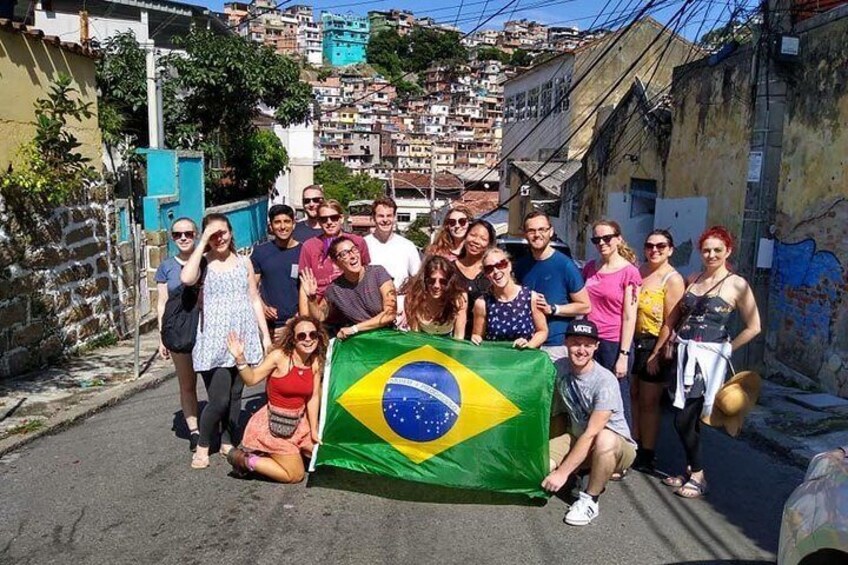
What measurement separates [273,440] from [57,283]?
447 centimetres

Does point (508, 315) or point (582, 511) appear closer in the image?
point (582, 511)

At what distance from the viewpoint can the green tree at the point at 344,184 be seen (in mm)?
51125

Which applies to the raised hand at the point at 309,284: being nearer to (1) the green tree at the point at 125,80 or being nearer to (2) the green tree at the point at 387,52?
(1) the green tree at the point at 125,80

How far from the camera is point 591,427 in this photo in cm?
467

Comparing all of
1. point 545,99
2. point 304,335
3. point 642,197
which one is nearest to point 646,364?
point 304,335

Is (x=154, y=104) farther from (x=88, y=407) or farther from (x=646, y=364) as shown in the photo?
(x=646, y=364)

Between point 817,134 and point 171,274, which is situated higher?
point 817,134

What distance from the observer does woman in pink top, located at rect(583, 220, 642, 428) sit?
5.27m

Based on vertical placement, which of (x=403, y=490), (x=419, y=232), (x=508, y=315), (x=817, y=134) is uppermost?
(x=817, y=134)

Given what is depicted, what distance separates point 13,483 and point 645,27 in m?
26.7

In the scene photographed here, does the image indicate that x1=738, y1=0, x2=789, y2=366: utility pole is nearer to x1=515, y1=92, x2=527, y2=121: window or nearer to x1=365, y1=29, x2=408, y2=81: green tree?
x1=515, y1=92, x2=527, y2=121: window

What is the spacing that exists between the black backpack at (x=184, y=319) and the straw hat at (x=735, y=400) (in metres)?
3.55

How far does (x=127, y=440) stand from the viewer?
6.05 meters

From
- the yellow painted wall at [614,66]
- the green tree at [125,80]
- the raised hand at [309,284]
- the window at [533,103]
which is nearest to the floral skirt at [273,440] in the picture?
the raised hand at [309,284]
